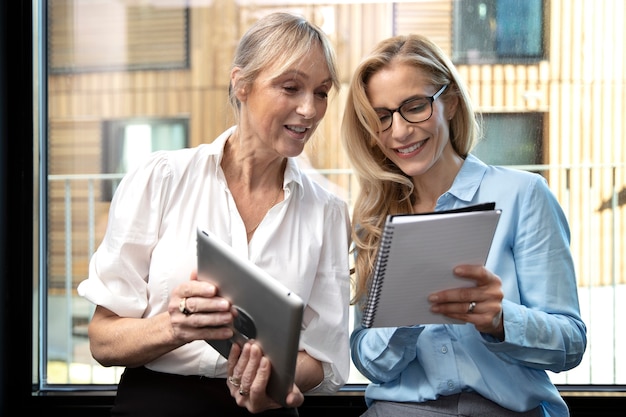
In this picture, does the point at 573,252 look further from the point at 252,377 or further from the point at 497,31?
the point at 252,377

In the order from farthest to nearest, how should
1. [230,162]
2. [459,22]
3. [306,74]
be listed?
[459,22], [230,162], [306,74]

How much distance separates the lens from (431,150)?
1.85 m

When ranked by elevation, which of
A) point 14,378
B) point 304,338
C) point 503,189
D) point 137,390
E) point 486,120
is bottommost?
point 14,378

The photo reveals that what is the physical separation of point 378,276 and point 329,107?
1.17 m

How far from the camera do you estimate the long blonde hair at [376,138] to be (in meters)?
1.86

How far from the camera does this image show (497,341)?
66.6 inches

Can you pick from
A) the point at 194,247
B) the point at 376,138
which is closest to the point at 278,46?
the point at 376,138

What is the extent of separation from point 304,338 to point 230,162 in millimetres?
449

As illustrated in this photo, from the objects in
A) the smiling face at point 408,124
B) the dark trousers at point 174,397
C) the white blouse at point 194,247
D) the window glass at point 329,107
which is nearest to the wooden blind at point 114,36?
the window glass at point 329,107

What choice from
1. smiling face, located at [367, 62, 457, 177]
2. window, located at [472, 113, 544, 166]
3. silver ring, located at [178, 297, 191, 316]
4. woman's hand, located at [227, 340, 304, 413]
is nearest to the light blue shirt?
smiling face, located at [367, 62, 457, 177]

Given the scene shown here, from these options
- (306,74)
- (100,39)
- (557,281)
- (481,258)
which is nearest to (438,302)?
(481,258)

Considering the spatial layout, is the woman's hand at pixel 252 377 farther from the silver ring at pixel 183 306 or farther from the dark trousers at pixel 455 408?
the dark trousers at pixel 455 408

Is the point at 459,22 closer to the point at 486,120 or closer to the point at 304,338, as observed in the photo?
the point at 486,120

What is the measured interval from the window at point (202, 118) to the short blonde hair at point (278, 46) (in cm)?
68
